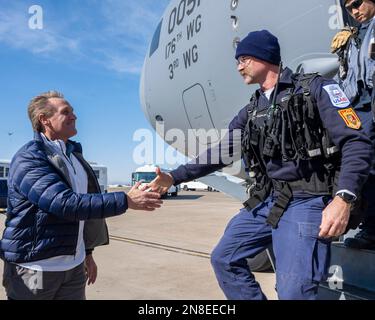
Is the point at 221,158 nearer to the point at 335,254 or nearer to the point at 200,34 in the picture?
the point at 335,254

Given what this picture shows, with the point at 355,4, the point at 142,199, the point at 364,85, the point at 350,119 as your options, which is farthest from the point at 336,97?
the point at 142,199

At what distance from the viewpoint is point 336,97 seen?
2.02m

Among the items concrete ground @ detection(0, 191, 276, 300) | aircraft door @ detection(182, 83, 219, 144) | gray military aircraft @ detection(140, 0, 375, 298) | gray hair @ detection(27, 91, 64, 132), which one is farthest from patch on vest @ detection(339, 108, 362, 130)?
aircraft door @ detection(182, 83, 219, 144)

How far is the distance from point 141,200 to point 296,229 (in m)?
0.77

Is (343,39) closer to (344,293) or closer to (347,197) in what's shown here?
(347,197)

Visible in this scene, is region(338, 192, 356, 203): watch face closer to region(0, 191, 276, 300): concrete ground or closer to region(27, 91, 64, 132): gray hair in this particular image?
region(27, 91, 64, 132): gray hair

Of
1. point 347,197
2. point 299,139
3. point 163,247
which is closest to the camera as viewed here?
point 347,197

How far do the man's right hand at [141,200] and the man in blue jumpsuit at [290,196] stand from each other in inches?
14.6

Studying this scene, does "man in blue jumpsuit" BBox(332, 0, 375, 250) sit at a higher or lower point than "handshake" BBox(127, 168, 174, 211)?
higher

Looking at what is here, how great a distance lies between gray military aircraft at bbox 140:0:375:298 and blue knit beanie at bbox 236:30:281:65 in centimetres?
98

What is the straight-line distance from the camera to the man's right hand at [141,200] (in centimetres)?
211

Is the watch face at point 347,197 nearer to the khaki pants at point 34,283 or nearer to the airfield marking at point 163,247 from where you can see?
the khaki pants at point 34,283

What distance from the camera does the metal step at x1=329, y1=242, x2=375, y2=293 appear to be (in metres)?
2.51

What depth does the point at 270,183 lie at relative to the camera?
7.70 ft
